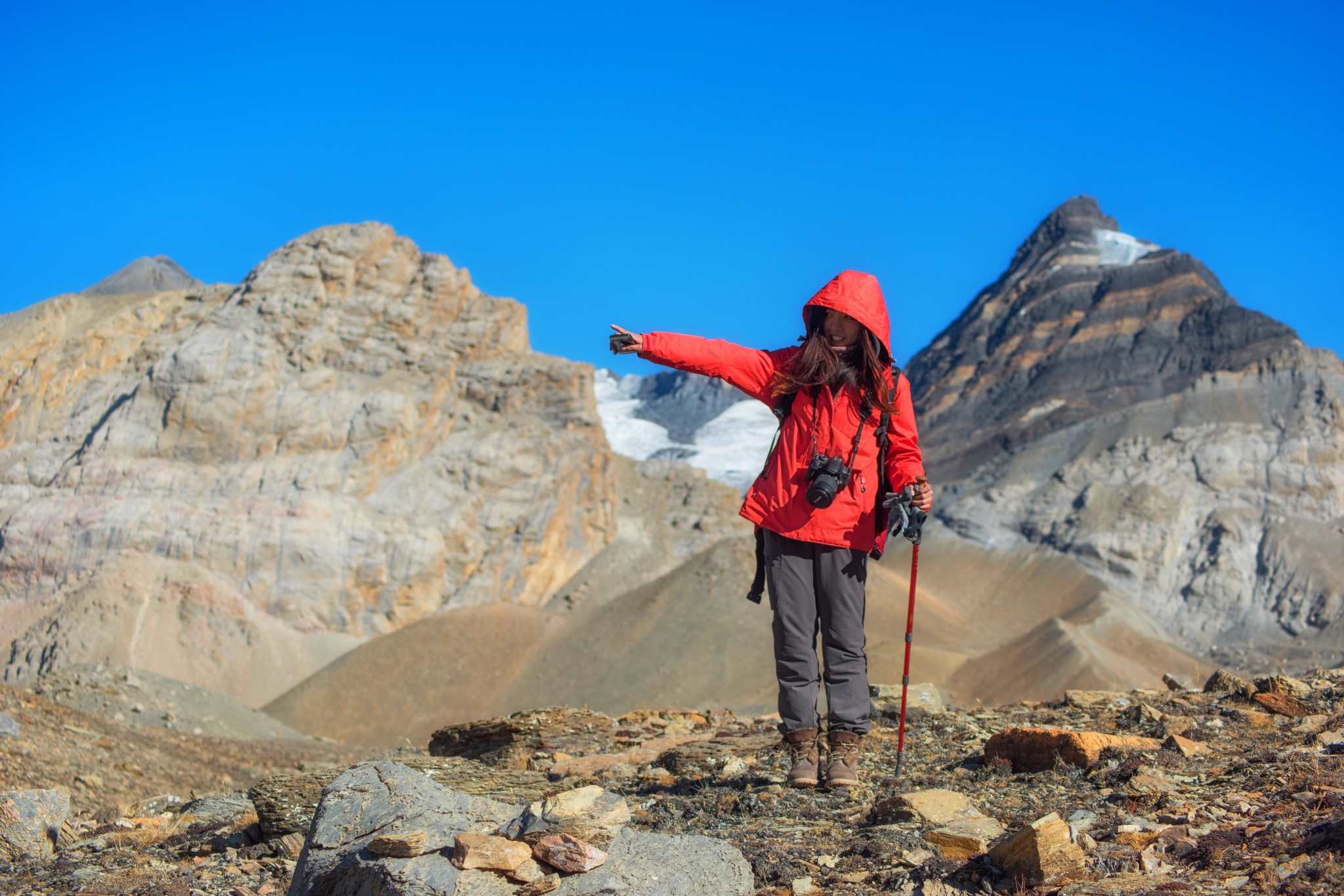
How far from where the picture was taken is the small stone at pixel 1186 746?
195 inches

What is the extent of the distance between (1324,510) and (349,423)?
3432 centimetres

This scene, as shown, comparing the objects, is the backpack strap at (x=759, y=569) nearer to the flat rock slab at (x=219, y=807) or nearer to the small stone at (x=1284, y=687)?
the flat rock slab at (x=219, y=807)

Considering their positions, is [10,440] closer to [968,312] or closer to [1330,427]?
[1330,427]

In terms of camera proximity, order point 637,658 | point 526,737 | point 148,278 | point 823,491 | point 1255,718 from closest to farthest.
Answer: point 823,491 < point 1255,718 < point 526,737 < point 637,658 < point 148,278

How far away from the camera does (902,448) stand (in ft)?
15.9

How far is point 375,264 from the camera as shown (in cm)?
3362

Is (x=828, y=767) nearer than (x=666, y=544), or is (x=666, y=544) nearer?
(x=828, y=767)

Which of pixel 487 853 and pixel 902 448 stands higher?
pixel 902 448

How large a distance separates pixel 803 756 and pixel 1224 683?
413 cm

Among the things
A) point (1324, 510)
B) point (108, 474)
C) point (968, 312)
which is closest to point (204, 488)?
point (108, 474)

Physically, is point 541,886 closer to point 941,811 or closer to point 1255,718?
point 941,811

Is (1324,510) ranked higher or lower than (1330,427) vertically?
lower

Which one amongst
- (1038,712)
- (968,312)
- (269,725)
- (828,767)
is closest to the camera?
(828,767)

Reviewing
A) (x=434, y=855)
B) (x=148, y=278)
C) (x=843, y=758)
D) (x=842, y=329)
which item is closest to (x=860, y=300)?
(x=842, y=329)
